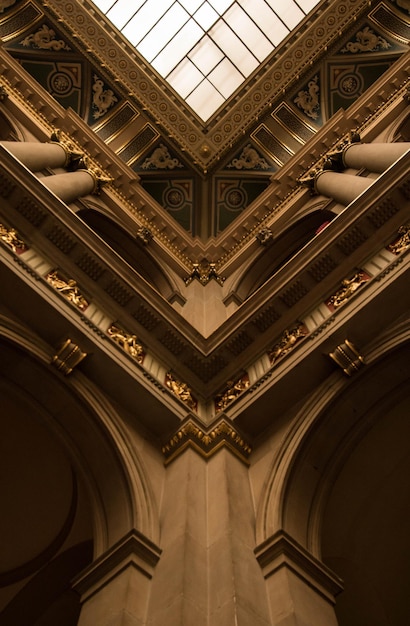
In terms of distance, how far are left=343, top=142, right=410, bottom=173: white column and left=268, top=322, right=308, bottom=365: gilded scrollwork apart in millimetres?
2889

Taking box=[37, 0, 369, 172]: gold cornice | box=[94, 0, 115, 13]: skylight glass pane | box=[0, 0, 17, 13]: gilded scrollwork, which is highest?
box=[0, 0, 17, 13]: gilded scrollwork

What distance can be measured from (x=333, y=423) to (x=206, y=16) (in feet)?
37.5

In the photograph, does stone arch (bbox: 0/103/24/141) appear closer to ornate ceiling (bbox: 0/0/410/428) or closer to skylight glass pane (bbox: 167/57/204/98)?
ornate ceiling (bbox: 0/0/410/428)

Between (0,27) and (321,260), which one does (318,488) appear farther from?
(0,27)

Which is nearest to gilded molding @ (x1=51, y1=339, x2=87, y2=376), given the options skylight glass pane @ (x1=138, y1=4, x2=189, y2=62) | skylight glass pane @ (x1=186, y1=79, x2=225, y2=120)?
skylight glass pane @ (x1=186, y1=79, x2=225, y2=120)

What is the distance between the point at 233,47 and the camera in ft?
47.7

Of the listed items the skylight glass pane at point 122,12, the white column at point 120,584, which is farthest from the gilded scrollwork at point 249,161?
the white column at point 120,584

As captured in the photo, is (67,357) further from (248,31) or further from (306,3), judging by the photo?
(306,3)

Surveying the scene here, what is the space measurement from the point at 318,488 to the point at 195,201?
333 inches

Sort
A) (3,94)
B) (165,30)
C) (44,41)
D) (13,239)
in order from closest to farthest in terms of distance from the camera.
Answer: (13,239) < (3,94) < (44,41) < (165,30)

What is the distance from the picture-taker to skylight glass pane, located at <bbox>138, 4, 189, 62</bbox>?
1457cm

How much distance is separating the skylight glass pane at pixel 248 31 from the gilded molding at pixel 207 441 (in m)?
10.6

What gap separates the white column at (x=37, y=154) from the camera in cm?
853

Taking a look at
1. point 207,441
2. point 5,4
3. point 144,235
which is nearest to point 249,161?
point 144,235
